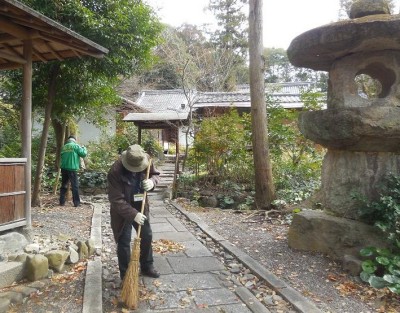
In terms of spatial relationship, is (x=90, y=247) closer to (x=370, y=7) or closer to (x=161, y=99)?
(x=370, y=7)

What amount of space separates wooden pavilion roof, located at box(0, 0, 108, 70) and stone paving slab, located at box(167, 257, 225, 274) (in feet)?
11.3

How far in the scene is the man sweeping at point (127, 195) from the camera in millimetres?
3752

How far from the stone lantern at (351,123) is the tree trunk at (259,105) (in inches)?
121

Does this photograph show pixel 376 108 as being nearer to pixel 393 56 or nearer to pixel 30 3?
pixel 393 56

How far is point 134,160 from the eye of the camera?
3.76 meters

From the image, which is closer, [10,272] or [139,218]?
[139,218]

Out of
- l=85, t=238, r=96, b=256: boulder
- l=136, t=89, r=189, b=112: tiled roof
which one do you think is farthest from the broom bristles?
l=136, t=89, r=189, b=112: tiled roof

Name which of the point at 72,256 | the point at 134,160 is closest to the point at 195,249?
the point at 72,256

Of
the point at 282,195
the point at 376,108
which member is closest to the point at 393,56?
the point at 376,108

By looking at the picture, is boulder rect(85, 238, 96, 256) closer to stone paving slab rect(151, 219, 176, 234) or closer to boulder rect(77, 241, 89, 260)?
boulder rect(77, 241, 89, 260)

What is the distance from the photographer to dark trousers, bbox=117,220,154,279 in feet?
12.7

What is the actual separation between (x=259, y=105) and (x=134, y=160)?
520 centimetres

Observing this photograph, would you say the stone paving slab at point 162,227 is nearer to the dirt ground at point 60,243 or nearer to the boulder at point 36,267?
the dirt ground at point 60,243

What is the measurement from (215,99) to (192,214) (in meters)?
11.3
